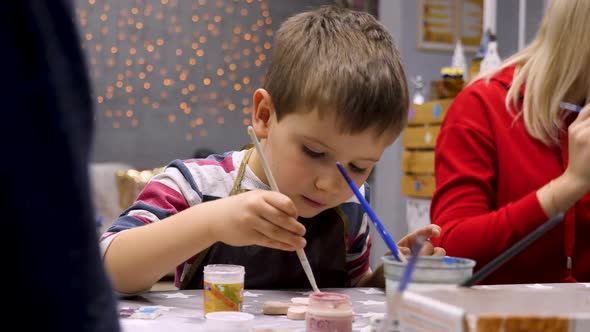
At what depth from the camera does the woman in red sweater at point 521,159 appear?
4.06 ft

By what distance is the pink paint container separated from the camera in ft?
2.41

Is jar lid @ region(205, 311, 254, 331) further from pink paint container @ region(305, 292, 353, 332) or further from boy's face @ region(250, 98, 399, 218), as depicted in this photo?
boy's face @ region(250, 98, 399, 218)

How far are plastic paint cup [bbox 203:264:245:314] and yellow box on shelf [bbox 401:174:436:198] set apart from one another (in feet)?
8.08

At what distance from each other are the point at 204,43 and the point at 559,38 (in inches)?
155

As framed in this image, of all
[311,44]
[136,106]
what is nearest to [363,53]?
[311,44]

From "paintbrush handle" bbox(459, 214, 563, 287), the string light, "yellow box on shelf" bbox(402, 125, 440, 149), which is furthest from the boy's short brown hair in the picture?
the string light

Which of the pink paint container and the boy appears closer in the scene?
the pink paint container

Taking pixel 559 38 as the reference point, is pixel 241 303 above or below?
below

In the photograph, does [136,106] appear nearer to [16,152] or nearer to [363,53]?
[363,53]

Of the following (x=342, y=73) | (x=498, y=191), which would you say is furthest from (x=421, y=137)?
(x=342, y=73)

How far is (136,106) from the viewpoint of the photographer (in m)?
4.89

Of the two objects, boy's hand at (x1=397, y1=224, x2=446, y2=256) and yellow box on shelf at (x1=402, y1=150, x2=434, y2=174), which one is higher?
boy's hand at (x1=397, y1=224, x2=446, y2=256)

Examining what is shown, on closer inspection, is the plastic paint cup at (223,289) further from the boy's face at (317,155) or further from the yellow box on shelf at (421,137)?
the yellow box on shelf at (421,137)

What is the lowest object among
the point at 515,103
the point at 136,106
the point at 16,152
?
the point at 136,106
